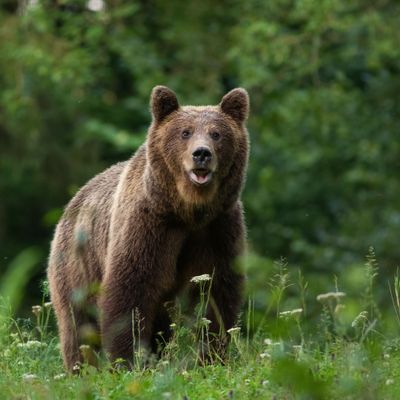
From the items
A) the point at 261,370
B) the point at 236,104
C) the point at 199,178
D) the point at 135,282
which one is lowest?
the point at 261,370

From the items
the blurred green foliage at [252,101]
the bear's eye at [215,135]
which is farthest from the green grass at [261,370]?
the blurred green foliage at [252,101]

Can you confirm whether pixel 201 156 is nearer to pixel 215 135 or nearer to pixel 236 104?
pixel 215 135

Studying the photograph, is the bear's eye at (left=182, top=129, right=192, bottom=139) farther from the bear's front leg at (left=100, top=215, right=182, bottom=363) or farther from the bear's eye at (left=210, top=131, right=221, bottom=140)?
the bear's front leg at (left=100, top=215, right=182, bottom=363)

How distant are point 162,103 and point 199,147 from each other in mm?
742

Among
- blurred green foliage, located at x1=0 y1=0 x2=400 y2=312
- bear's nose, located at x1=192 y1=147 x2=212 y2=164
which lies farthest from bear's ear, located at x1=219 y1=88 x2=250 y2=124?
blurred green foliage, located at x1=0 y1=0 x2=400 y2=312

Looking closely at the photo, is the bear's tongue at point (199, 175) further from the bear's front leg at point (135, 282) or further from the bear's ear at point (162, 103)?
the bear's ear at point (162, 103)

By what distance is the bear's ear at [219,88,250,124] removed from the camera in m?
9.02

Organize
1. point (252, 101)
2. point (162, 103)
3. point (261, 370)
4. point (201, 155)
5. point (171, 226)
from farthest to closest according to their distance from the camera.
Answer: point (252, 101), point (162, 103), point (171, 226), point (201, 155), point (261, 370)

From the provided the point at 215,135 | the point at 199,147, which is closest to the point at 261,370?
the point at 199,147

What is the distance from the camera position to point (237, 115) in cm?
905

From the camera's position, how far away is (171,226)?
8.65 meters

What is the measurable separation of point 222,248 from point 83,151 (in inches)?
565

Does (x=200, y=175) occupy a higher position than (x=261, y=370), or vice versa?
(x=200, y=175)

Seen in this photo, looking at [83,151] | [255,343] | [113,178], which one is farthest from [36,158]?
[255,343]
